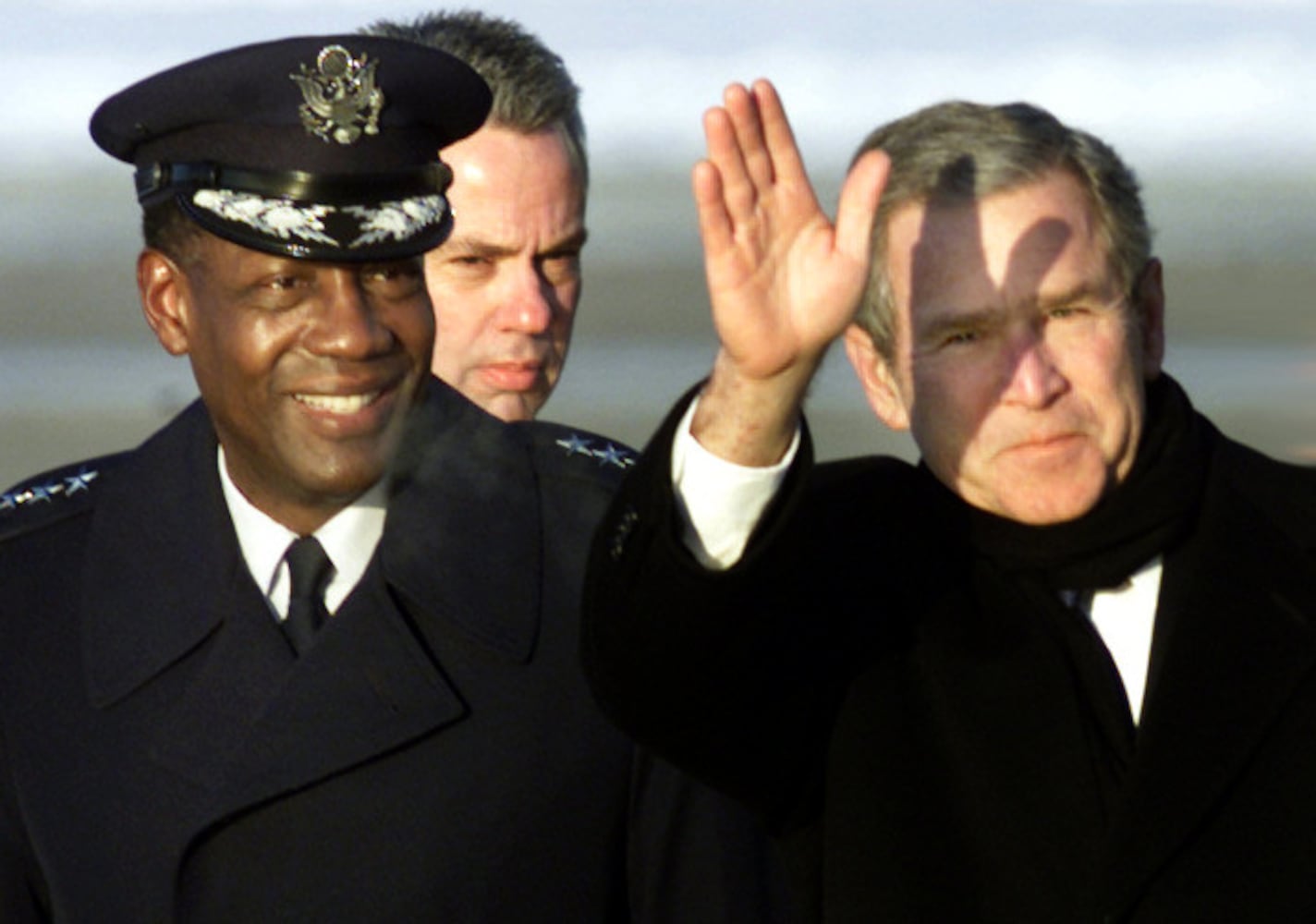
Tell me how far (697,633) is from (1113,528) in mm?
608

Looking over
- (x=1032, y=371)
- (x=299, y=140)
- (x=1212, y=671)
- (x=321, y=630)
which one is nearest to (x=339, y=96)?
(x=299, y=140)

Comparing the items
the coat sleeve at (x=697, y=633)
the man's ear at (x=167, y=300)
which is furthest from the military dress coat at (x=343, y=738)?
the coat sleeve at (x=697, y=633)

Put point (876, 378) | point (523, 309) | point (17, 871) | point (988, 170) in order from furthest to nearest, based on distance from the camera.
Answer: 1. point (523, 309)
2. point (876, 378)
3. point (988, 170)
4. point (17, 871)

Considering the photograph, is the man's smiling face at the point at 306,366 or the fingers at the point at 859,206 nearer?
the fingers at the point at 859,206

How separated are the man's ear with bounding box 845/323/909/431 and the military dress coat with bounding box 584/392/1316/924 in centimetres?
8

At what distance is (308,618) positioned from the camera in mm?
3791

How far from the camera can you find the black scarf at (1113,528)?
3744 mm

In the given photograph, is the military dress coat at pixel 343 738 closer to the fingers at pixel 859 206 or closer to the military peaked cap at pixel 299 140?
the military peaked cap at pixel 299 140

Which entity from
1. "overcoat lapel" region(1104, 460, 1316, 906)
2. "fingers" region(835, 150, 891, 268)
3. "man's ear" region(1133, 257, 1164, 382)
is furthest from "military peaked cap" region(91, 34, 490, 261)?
"overcoat lapel" region(1104, 460, 1316, 906)

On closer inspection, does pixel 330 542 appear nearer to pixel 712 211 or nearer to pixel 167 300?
pixel 167 300

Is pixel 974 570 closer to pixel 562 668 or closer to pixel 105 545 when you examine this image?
pixel 562 668

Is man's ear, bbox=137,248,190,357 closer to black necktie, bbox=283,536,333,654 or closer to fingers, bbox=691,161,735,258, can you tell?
black necktie, bbox=283,536,333,654

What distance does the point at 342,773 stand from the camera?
12.2 feet

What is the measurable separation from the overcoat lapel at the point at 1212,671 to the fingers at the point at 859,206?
2.42 ft
